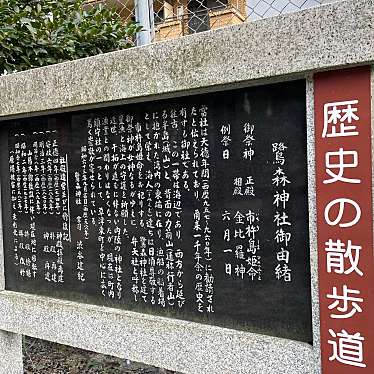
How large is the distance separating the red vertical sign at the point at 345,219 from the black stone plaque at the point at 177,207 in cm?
9

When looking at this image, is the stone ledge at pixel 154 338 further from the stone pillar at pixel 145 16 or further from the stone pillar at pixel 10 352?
the stone pillar at pixel 145 16

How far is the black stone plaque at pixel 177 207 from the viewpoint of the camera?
1770 mm

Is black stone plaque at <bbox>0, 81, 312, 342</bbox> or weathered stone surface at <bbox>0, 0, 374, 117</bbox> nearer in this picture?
weathered stone surface at <bbox>0, 0, 374, 117</bbox>

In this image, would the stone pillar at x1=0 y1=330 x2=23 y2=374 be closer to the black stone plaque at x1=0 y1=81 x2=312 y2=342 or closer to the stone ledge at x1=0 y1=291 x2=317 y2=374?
the stone ledge at x1=0 y1=291 x2=317 y2=374

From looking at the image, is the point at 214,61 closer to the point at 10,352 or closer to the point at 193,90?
the point at 193,90

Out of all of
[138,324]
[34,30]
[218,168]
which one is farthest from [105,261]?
[34,30]

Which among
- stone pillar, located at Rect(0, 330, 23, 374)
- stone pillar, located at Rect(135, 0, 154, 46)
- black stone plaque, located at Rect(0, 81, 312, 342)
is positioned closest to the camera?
black stone plaque, located at Rect(0, 81, 312, 342)

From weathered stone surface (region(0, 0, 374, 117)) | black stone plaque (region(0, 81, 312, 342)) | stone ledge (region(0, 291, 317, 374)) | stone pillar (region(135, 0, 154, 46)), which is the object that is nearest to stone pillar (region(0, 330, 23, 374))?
stone ledge (region(0, 291, 317, 374))

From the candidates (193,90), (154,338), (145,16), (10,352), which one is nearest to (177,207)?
(193,90)

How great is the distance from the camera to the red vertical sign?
1.56 m

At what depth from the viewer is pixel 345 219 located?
1602 millimetres

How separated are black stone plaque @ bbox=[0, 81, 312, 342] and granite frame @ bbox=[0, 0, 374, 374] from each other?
0.06 meters

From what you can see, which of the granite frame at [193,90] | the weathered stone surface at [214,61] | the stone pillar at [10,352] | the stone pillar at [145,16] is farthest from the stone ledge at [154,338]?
the stone pillar at [145,16]

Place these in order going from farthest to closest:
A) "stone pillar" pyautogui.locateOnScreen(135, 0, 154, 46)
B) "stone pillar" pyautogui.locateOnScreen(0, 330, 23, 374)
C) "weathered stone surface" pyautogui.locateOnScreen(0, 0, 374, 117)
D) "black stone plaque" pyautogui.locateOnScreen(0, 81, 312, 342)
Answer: "stone pillar" pyautogui.locateOnScreen(135, 0, 154, 46) < "stone pillar" pyautogui.locateOnScreen(0, 330, 23, 374) < "black stone plaque" pyautogui.locateOnScreen(0, 81, 312, 342) < "weathered stone surface" pyautogui.locateOnScreen(0, 0, 374, 117)
